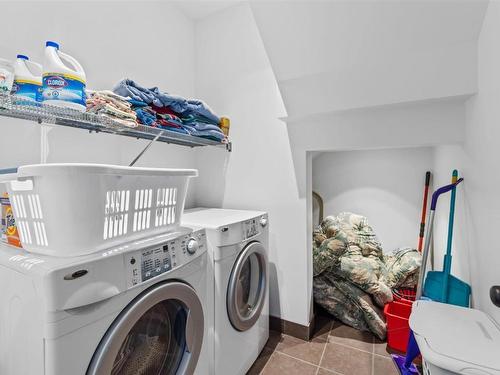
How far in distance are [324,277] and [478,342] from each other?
1270mm

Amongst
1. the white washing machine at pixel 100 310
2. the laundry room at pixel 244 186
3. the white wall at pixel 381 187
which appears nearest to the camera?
the white washing machine at pixel 100 310

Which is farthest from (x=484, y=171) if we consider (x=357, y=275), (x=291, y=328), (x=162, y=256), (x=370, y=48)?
(x=291, y=328)

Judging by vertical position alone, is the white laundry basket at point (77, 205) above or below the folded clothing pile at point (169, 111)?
below

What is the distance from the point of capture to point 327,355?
5.87ft

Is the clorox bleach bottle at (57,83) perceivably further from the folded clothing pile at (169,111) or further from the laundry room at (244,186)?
the folded clothing pile at (169,111)

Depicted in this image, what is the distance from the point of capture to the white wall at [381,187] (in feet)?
8.14

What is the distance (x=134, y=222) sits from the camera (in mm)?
964

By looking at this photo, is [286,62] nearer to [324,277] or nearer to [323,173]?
[323,173]

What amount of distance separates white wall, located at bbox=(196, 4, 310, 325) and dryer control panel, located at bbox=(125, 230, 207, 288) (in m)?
1.00

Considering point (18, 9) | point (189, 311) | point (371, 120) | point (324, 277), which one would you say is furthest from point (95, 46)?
point (324, 277)

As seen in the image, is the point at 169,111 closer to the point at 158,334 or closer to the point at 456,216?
the point at 158,334

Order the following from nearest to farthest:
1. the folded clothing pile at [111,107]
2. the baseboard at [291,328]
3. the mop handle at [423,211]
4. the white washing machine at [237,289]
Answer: the folded clothing pile at [111,107]
the white washing machine at [237,289]
the baseboard at [291,328]
the mop handle at [423,211]

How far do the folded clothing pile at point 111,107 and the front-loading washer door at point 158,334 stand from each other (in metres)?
0.86

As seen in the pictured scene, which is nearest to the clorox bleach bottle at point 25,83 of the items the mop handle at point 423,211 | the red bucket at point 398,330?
the red bucket at point 398,330
